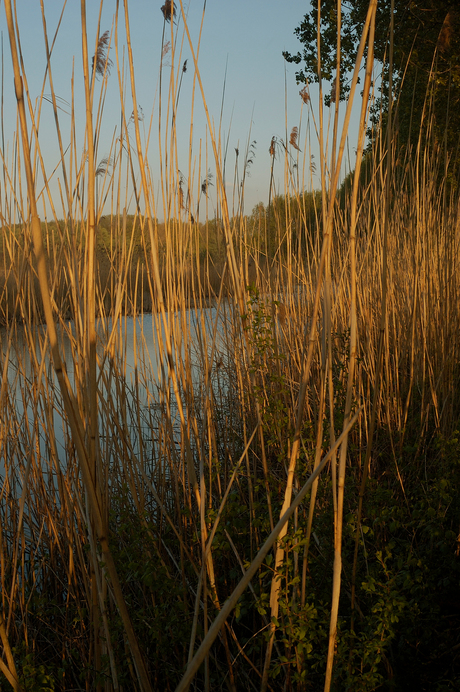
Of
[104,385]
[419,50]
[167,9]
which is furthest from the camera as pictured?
[419,50]

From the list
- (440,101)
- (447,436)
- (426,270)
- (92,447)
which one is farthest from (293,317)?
(440,101)

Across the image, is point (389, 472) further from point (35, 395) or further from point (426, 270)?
point (35, 395)

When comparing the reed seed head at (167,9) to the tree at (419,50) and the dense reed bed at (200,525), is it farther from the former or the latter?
the tree at (419,50)

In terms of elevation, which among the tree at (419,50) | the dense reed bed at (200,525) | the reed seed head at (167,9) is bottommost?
the dense reed bed at (200,525)

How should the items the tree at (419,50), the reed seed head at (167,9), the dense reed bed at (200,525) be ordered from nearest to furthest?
the dense reed bed at (200,525) → the reed seed head at (167,9) → the tree at (419,50)

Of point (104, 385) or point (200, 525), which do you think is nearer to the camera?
point (200, 525)

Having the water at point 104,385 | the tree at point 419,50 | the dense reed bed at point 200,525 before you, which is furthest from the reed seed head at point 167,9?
the tree at point 419,50

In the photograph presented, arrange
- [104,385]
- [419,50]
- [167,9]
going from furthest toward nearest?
[419,50] < [104,385] < [167,9]

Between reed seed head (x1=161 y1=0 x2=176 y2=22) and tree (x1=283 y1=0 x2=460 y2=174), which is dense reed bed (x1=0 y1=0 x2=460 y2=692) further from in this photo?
tree (x1=283 y1=0 x2=460 y2=174)

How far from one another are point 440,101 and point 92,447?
4.46m

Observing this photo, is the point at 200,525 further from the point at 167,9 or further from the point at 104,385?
the point at 167,9

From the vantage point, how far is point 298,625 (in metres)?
0.72

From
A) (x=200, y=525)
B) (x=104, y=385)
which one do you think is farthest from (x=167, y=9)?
(x=200, y=525)

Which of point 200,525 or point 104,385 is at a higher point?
point 104,385
